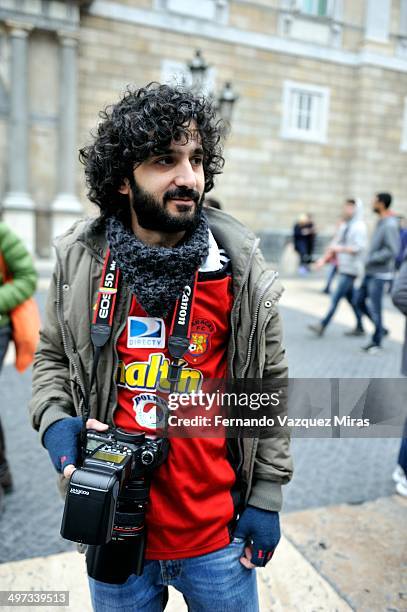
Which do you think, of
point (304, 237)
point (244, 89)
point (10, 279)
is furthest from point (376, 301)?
point (244, 89)

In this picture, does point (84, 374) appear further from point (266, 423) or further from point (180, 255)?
point (266, 423)

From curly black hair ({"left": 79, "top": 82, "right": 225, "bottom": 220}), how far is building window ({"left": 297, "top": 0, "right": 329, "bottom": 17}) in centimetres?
1826

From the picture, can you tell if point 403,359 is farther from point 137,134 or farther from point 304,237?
point 304,237

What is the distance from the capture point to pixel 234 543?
162cm

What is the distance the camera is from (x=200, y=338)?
161 centimetres

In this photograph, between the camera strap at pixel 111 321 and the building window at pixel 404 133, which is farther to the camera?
the building window at pixel 404 133

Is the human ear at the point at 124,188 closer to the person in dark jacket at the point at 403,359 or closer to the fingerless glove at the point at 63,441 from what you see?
the fingerless glove at the point at 63,441

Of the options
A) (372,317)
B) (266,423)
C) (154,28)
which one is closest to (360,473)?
(266,423)

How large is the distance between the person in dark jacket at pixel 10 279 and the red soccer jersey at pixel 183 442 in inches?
72.4

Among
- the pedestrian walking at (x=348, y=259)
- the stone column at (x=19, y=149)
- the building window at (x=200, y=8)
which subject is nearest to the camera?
the pedestrian walking at (x=348, y=259)

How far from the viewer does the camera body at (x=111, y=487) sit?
128 centimetres

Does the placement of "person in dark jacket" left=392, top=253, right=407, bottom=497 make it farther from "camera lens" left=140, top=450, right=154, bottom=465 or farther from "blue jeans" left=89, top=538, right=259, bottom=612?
"camera lens" left=140, top=450, right=154, bottom=465

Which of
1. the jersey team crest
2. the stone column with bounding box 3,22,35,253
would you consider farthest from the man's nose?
the stone column with bounding box 3,22,35,253

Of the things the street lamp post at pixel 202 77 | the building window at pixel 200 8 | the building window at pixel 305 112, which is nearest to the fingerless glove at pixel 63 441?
the street lamp post at pixel 202 77
